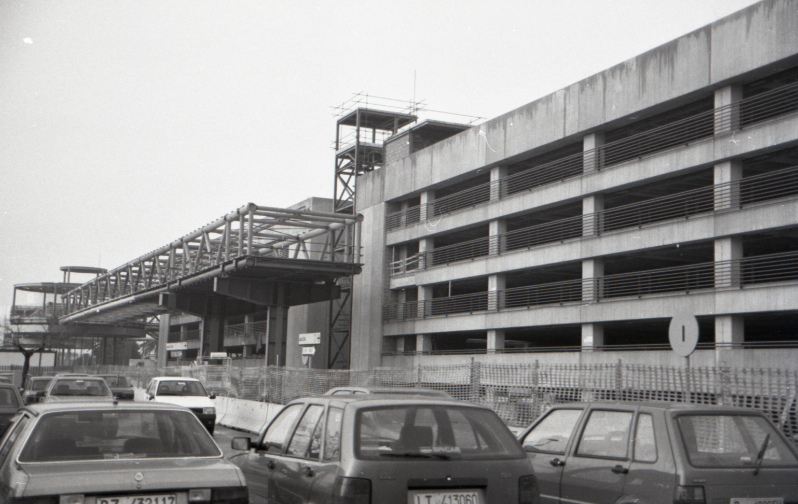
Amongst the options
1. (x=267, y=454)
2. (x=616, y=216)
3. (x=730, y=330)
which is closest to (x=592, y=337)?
(x=616, y=216)

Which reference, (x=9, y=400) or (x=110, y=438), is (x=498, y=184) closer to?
(x=9, y=400)

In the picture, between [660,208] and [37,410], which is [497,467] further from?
[660,208]

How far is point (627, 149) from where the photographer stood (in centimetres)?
3450

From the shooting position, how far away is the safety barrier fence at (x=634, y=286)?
29203mm

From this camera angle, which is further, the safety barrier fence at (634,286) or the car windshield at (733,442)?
the safety barrier fence at (634,286)

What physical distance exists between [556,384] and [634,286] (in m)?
22.0

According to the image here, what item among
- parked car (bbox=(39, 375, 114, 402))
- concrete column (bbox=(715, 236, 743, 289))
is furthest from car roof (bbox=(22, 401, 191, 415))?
concrete column (bbox=(715, 236, 743, 289))

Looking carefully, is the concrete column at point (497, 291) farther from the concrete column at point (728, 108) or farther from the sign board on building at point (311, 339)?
the concrete column at point (728, 108)

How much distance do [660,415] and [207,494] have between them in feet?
11.8

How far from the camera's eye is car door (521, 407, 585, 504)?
25.2 feet

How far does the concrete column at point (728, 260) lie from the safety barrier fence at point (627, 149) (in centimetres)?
371

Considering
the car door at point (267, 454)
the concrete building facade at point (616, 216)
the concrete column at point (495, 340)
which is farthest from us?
the concrete column at point (495, 340)

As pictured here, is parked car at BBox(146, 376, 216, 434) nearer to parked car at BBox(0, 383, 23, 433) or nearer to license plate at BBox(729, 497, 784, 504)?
parked car at BBox(0, 383, 23, 433)

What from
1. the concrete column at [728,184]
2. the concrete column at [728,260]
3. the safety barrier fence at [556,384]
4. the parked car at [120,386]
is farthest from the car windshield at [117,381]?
the concrete column at [728,184]
